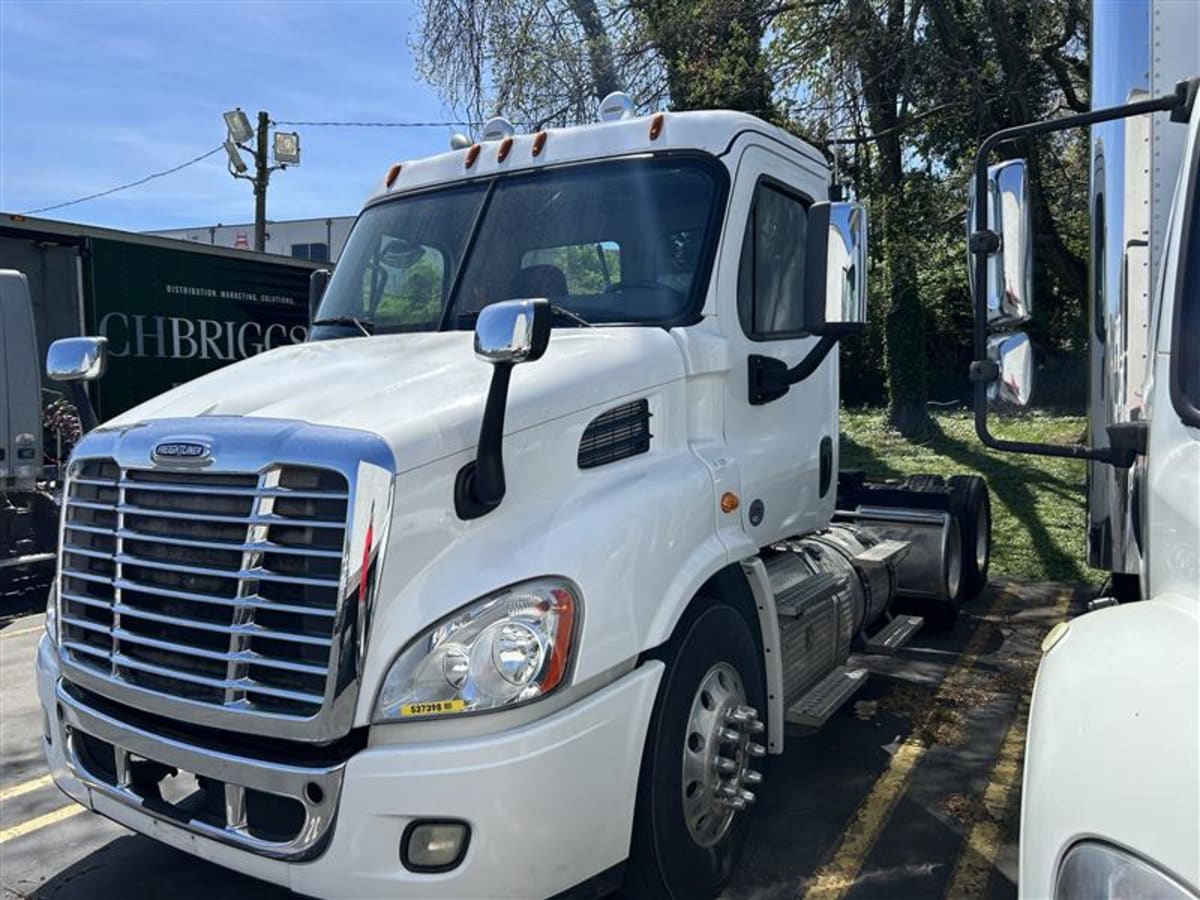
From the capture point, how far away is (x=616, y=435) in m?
3.28

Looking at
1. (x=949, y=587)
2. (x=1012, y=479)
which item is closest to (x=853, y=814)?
(x=949, y=587)

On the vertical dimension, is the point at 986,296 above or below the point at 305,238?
below

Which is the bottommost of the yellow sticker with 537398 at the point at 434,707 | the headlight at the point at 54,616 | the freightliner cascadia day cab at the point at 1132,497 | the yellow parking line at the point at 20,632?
the yellow parking line at the point at 20,632

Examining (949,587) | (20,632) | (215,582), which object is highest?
(215,582)

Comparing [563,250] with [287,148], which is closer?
[563,250]

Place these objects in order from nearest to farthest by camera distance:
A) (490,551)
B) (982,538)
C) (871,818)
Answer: (490,551), (871,818), (982,538)

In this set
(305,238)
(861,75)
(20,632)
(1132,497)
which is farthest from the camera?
(305,238)

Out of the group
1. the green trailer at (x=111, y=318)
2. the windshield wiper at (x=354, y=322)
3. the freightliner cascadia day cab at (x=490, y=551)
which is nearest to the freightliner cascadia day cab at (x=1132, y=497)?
the freightliner cascadia day cab at (x=490, y=551)

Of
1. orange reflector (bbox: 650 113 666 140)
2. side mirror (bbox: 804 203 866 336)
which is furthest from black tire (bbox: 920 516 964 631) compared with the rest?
orange reflector (bbox: 650 113 666 140)

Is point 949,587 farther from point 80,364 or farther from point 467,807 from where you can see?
point 80,364

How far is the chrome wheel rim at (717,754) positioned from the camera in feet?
10.8

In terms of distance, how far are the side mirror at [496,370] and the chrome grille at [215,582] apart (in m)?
0.36

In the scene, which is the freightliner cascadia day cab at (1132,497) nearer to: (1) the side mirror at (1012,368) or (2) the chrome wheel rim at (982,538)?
(1) the side mirror at (1012,368)

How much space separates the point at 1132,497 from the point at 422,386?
231cm
